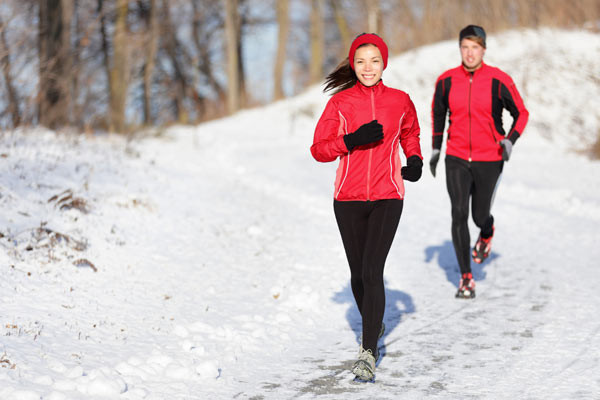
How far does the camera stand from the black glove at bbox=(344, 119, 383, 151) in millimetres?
4117

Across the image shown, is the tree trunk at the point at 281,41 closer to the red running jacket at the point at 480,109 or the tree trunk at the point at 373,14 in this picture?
the tree trunk at the point at 373,14

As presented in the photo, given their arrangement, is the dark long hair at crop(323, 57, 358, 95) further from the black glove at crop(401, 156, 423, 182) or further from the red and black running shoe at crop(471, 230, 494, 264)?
the red and black running shoe at crop(471, 230, 494, 264)

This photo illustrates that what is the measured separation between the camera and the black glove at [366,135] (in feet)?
13.5

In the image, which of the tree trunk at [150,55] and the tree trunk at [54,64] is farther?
the tree trunk at [150,55]

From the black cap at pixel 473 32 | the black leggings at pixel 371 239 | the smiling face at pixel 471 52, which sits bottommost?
the black leggings at pixel 371 239

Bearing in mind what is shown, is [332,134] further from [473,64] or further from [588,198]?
[588,198]

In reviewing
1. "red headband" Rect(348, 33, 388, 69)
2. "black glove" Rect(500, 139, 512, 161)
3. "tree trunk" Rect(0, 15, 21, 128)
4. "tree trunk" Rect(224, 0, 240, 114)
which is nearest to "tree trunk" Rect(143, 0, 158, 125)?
"tree trunk" Rect(224, 0, 240, 114)

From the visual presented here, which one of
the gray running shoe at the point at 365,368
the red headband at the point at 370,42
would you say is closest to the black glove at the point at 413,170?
the red headband at the point at 370,42

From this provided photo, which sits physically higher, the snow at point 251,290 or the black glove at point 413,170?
the black glove at point 413,170

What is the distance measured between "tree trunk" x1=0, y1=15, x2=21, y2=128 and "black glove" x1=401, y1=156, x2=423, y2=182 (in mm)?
6709

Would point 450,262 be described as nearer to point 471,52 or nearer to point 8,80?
point 471,52

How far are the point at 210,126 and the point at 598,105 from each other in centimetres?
1212

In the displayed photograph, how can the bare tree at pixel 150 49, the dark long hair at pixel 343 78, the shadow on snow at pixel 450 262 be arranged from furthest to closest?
the bare tree at pixel 150 49, the shadow on snow at pixel 450 262, the dark long hair at pixel 343 78

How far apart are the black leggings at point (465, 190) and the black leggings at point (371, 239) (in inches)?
81.7
